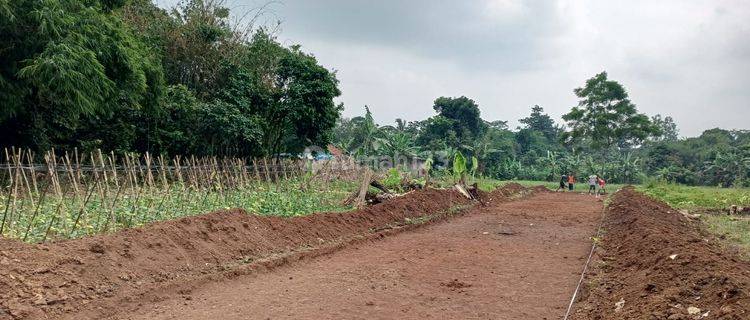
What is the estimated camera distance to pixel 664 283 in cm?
590

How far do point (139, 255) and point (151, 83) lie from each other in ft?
43.6

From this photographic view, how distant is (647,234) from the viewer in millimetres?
9703

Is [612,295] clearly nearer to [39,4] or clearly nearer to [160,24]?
[39,4]

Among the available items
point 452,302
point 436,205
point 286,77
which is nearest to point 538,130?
point 286,77

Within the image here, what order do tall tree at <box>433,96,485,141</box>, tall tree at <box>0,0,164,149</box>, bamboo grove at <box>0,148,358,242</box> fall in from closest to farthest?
bamboo grove at <box>0,148,358,242</box>
tall tree at <box>0,0,164,149</box>
tall tree at <box>433,96,485,141</box>

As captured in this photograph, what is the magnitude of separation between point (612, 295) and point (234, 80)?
18.5 meters

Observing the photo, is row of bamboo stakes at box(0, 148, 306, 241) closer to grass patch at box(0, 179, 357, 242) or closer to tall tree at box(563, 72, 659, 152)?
grass patch at box(0, 179, 357, 242)

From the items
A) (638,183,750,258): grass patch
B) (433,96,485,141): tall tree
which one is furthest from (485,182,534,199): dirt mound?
(433,96,485,141): tall tree

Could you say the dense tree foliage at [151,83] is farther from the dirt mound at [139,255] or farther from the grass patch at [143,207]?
the dirt mound at [139,255]

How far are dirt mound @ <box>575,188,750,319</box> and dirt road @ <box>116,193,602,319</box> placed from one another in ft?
1.37

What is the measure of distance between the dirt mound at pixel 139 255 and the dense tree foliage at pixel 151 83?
7567mm

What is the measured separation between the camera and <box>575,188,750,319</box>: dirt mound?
15.5ft

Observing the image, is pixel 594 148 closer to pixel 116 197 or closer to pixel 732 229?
pixel 732 229

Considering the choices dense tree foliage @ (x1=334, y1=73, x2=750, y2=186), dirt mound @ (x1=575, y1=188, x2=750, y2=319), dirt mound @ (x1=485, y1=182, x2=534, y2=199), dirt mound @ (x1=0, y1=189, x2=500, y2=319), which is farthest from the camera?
dense tree foliage @ (x1=334, y1=73, x2=750, y2=186)
